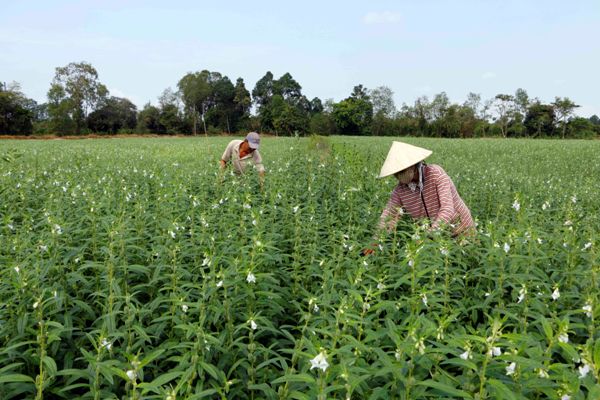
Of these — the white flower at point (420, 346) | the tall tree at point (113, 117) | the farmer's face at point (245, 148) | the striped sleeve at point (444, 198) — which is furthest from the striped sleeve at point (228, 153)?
the tall tree at point (113, 117)

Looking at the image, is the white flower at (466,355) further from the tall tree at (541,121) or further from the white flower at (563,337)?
the tall tree at (541,121)

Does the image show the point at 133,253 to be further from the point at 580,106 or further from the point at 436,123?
the point at 580,106

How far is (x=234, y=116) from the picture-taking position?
89.1 meters

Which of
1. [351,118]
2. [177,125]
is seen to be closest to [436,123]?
[351,118]

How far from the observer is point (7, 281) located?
2.63 meters

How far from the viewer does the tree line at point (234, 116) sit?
69625 millimetres

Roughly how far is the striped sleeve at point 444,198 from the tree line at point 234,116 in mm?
60421

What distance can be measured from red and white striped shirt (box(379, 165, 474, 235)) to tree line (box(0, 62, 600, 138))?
6022 cm

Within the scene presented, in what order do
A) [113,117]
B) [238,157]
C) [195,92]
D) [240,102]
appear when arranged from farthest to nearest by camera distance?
[240,102]
[195,92]
[113,117]
[238,157]

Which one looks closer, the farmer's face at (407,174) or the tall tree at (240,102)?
the farmer's face at (407,174)

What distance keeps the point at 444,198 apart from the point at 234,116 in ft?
288

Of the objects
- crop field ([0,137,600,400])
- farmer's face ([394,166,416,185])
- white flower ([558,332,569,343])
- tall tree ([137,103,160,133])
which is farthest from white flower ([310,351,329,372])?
tall tree ([137,103,160,133])

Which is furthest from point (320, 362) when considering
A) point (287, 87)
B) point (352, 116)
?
point (287, 87)

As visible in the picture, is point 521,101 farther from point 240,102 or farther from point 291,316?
point 291,316
